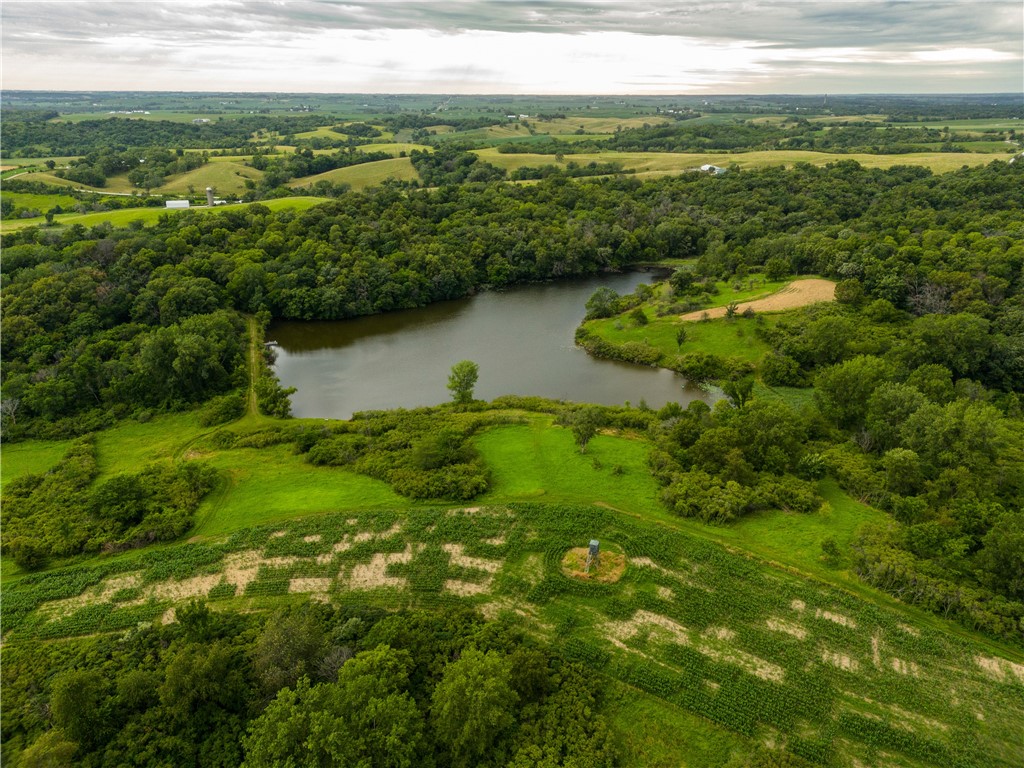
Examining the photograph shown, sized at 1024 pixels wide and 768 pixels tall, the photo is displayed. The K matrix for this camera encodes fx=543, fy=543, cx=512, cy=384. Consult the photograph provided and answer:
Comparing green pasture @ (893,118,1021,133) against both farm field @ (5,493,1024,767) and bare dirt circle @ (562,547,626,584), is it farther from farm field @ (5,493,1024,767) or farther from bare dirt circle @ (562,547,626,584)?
bare dirt circle @ (562,547,626,584)

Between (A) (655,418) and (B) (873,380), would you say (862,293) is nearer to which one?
(B) (873,380)

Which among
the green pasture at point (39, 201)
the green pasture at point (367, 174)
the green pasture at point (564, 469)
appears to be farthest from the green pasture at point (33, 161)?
the green pasture at point (564, 469)

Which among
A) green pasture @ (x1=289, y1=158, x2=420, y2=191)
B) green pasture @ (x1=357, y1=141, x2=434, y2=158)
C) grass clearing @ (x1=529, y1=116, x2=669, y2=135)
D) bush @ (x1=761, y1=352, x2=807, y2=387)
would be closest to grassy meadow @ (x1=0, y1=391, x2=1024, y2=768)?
bush @ (x1=761, y1=352, x2=807, y2=387)

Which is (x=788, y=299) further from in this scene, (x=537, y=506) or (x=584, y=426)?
(x=537, y=506)

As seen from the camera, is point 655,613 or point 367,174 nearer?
point 655,613

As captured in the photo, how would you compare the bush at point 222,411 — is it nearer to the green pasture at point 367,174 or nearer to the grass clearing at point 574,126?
the green pasture at point 367,174

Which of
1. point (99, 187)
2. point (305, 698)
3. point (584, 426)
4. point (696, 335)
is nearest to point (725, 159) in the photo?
point (696, 335)
